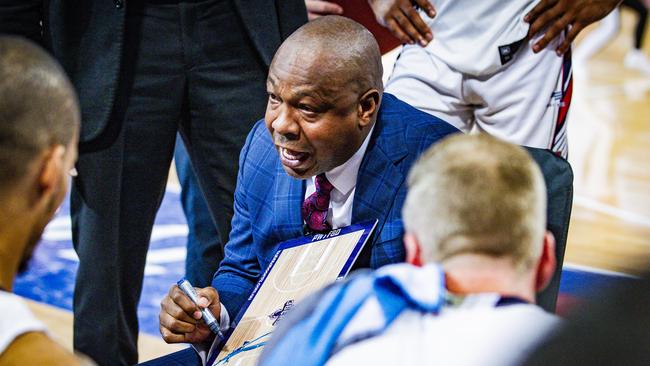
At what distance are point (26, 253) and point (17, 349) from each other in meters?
0.24

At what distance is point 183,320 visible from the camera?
7.84ft

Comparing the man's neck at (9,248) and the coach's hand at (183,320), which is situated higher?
the man's neck at (9,248)

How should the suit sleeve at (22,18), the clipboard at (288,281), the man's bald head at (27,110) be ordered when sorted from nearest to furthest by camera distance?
the man's bald head at (27,110), the clipboard at (288,281), the suit sleeve at (22,18)

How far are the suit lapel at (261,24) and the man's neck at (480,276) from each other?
5.50ft

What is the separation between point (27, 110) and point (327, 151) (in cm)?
101

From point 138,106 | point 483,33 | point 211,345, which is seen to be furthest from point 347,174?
point 138,106

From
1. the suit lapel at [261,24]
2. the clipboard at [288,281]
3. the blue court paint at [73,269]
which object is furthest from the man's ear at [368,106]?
the blue court paint at [73,269]

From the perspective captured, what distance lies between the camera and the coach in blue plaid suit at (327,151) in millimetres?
2436

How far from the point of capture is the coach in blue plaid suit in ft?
7.99

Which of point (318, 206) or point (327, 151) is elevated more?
point (327, 151)

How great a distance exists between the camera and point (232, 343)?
91.6 inches

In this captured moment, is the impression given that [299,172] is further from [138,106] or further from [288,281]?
[138,106]

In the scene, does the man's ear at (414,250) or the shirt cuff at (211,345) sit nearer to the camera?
the man's ear at (414,250)

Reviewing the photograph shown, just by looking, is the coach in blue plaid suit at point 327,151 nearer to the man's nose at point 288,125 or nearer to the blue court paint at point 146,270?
the man's nose at point 288,125
